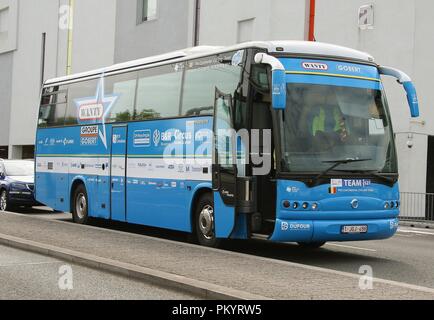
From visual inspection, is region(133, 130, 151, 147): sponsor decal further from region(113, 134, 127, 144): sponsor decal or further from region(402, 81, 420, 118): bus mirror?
region(402, 81, 420, 118): bus mirror

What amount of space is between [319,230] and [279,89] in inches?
87.9

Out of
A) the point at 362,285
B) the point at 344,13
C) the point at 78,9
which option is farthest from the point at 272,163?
the point at 78,9

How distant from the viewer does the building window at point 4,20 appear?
49.7 metres

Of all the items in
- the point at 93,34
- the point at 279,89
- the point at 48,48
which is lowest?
the point at 279,89

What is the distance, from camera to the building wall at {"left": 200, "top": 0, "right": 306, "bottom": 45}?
92.0ft

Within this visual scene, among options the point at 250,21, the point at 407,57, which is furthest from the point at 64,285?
the point at 250,21

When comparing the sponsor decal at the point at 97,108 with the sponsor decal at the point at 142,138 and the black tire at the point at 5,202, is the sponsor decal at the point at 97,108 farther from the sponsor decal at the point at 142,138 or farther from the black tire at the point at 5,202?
the black tire at the point at 5,202

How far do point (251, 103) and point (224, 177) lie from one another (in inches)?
51.2

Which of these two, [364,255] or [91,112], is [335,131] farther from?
[91,112]

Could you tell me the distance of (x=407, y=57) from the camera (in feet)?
80.6

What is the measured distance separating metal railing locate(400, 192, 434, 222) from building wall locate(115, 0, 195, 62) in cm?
1372

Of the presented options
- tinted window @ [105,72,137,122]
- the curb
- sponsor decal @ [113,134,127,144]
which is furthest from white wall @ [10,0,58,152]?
the curb

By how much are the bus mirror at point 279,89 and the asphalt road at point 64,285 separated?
3240 mm

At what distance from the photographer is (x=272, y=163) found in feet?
34.7
